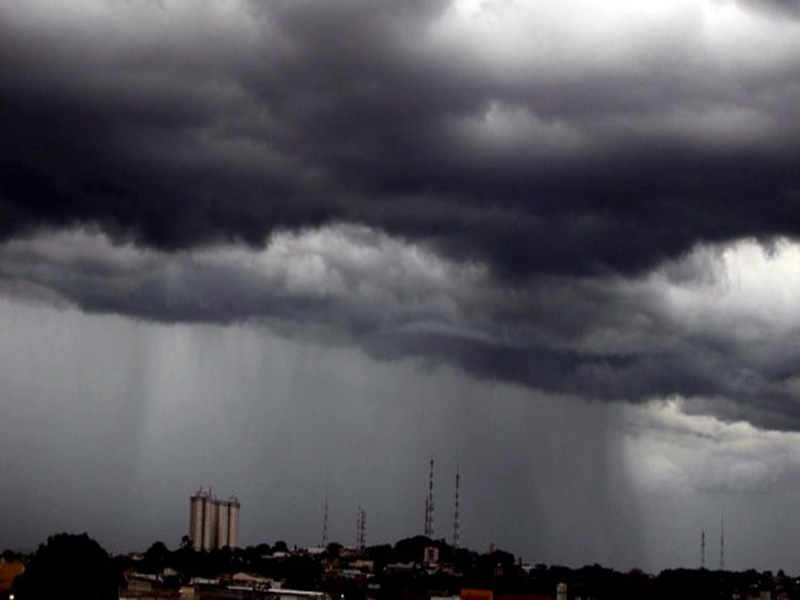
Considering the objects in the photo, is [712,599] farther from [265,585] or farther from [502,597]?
[265,585]

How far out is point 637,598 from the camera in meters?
191

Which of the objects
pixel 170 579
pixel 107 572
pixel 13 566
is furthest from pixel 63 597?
pixel 170 579

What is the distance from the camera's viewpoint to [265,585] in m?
186

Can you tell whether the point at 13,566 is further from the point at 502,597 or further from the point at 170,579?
the point at 502,597

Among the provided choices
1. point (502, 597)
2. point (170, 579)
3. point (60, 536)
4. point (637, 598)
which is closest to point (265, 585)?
point (170, 579)

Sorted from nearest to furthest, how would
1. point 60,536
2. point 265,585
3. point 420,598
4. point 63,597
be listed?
point 63,597, point 60,536, point 420,598, point 265,585

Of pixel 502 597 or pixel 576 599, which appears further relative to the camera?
pixel 576 599

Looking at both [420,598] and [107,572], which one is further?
[420,598]

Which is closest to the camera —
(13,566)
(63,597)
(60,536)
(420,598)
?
(63,597)

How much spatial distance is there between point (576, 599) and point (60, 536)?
3547 inches

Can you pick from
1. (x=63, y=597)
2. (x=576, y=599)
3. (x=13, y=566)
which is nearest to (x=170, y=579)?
(x=13, y=566)

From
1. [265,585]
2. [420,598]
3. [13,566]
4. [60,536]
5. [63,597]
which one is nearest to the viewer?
[63,597]

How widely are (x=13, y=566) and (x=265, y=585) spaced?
35.1 m

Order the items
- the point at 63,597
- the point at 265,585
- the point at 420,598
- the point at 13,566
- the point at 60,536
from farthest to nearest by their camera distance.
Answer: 1. the point at 265,585
2. the point at 420,598
3. the point at 13,566
4. the point at 60,536
5. the point at 63,597
